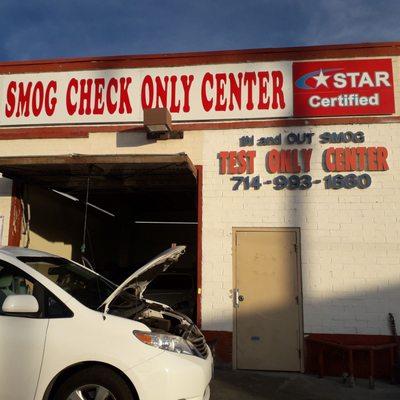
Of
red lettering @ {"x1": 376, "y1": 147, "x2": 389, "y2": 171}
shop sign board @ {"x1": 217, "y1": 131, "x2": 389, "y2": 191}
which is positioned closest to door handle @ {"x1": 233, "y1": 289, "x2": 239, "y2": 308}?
shop sign board @ {"x1": 217, "y1": 131, "x2": 389, "y2": 191}

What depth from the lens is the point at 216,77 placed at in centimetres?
880

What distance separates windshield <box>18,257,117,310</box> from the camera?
15.9 ft

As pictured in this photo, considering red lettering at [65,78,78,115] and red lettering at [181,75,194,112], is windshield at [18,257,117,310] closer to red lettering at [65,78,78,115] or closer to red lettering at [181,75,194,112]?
red lettering at [181,75,194,112]

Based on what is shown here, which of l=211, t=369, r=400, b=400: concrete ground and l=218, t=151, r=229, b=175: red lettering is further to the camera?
l=218, t=151, r=229, b=175: red lettering

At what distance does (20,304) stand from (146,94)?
218 inches

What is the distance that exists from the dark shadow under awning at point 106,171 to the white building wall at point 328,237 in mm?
916

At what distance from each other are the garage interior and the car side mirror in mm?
2329

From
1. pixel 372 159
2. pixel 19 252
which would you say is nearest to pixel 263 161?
pixel 372 159

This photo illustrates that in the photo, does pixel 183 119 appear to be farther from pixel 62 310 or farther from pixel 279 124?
pixel 62 310

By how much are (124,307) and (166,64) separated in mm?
5377

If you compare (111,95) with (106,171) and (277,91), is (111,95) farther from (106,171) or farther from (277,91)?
(277,91)

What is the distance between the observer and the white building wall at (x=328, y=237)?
7727 mm

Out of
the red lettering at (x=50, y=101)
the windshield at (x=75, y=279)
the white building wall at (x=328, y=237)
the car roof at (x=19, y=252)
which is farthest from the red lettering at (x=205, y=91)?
the car roof at (x=19, y=252)

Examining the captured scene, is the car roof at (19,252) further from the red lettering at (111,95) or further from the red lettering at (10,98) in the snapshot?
the red lettering at (10,98)
